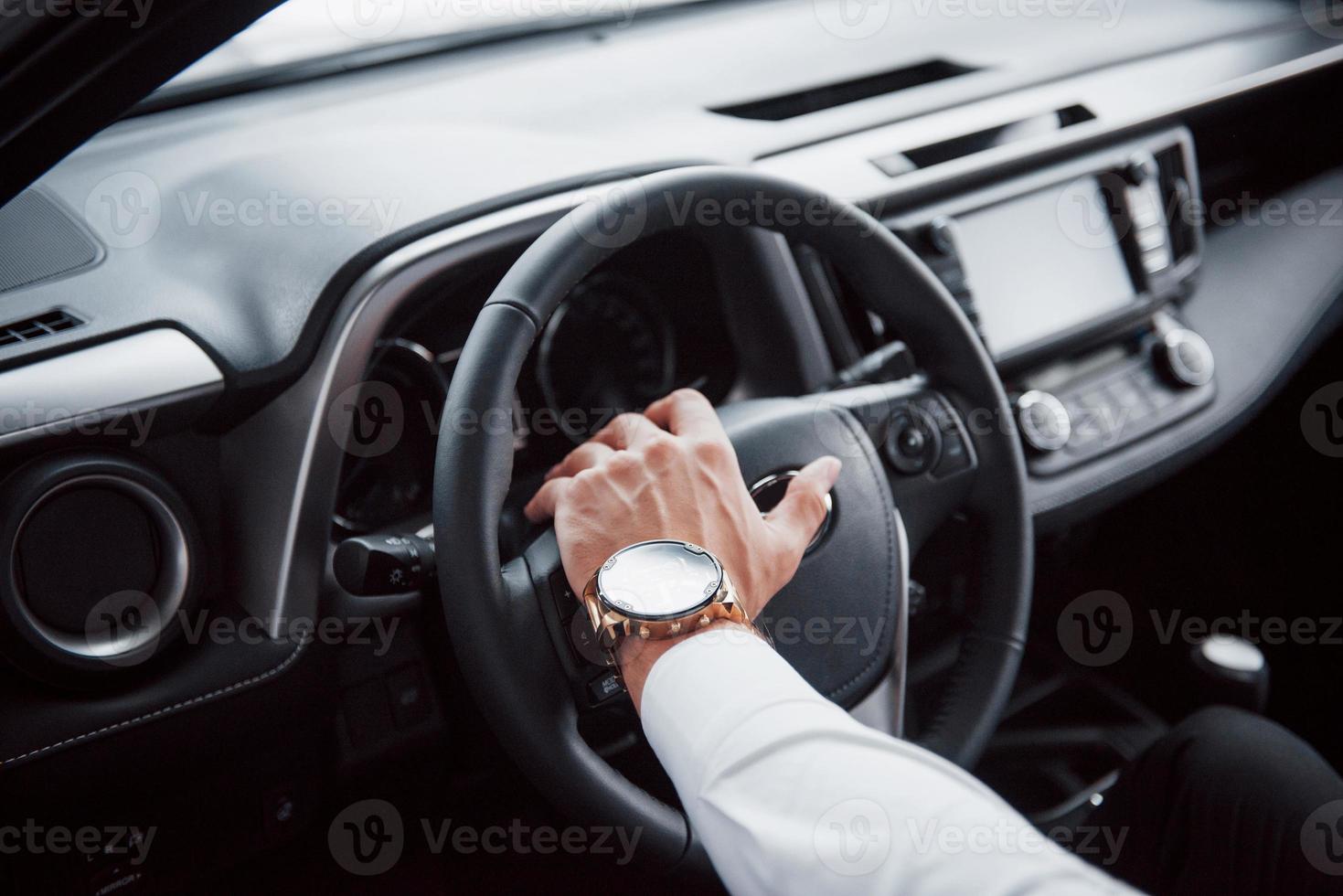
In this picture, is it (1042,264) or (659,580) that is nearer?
(659,580)

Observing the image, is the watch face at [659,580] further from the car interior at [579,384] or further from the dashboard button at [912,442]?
the dashboard button at [912,442]

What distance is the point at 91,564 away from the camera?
979 millimetres

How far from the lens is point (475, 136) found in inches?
52.4

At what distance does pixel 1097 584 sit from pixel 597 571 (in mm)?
1519
